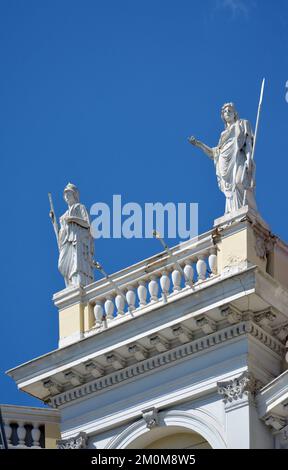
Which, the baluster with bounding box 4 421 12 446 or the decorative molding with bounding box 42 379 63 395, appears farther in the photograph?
the decorative molding with bounding box 42 379 63 395

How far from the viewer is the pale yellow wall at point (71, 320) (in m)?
48.8

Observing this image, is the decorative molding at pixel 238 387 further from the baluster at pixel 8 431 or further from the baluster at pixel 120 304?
the baluster at pixel 8 431

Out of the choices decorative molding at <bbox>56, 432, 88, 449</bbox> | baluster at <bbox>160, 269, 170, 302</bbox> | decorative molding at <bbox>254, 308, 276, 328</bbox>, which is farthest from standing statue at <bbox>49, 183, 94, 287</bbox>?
decorative molding at <bbox>254, 308, 276, 328</bbox>

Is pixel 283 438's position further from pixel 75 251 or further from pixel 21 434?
pixel 75 251

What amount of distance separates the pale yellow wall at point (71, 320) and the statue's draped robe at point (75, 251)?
1.41ft

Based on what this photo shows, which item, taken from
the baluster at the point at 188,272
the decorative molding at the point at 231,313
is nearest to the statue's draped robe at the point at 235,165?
Result: the baluster at the point at 188,272

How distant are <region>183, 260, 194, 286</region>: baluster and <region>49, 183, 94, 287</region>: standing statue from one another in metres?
2.16

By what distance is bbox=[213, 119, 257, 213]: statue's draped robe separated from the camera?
47447 millimetres

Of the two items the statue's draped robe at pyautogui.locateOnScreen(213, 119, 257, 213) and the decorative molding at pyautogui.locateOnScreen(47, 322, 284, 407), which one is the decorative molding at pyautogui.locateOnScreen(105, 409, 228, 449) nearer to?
the decorative molding at pyautogui.locateOnScreen(47, 322, 284, 407)

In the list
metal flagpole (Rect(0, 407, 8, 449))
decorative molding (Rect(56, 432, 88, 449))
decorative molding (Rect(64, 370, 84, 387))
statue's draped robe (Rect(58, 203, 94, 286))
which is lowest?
metal flagpole (Rect(0, 407, 8, 449))

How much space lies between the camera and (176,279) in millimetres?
47625

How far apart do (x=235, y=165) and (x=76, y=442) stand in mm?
4703
